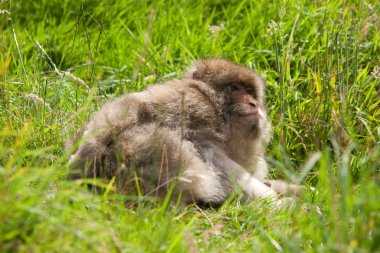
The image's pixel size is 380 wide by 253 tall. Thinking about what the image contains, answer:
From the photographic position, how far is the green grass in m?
3.49

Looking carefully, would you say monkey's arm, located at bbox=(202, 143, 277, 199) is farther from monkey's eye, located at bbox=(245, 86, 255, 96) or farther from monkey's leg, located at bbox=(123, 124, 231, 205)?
monkey's eye, located at bbox=(245, 86, 255, 96)

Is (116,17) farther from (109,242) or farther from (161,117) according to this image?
(109,242)

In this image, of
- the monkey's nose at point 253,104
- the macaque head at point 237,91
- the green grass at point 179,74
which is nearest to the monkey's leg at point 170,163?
the green grass at point 179,74

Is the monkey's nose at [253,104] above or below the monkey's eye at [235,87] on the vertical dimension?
below

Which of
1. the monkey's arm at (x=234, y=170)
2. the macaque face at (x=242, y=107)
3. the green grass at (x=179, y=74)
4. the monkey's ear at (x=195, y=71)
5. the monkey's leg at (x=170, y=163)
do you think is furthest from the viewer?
the monkey's ear at (x=195, y=71)

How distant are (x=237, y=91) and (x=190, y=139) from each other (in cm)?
68

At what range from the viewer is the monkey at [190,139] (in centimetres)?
469

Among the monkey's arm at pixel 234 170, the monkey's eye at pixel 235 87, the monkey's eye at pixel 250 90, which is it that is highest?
the monkey's eye at pixel 235 87

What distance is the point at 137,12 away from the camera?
26.2 ft

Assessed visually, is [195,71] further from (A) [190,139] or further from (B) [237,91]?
(A) [190,139]

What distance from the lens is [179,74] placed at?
6.62 m

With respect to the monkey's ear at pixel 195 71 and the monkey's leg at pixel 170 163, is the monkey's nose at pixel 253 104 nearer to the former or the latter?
the monkey's ear at pixel 195 71

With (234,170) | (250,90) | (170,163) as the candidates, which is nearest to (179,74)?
(250,90)

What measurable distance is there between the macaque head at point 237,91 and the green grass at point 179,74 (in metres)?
0.26
